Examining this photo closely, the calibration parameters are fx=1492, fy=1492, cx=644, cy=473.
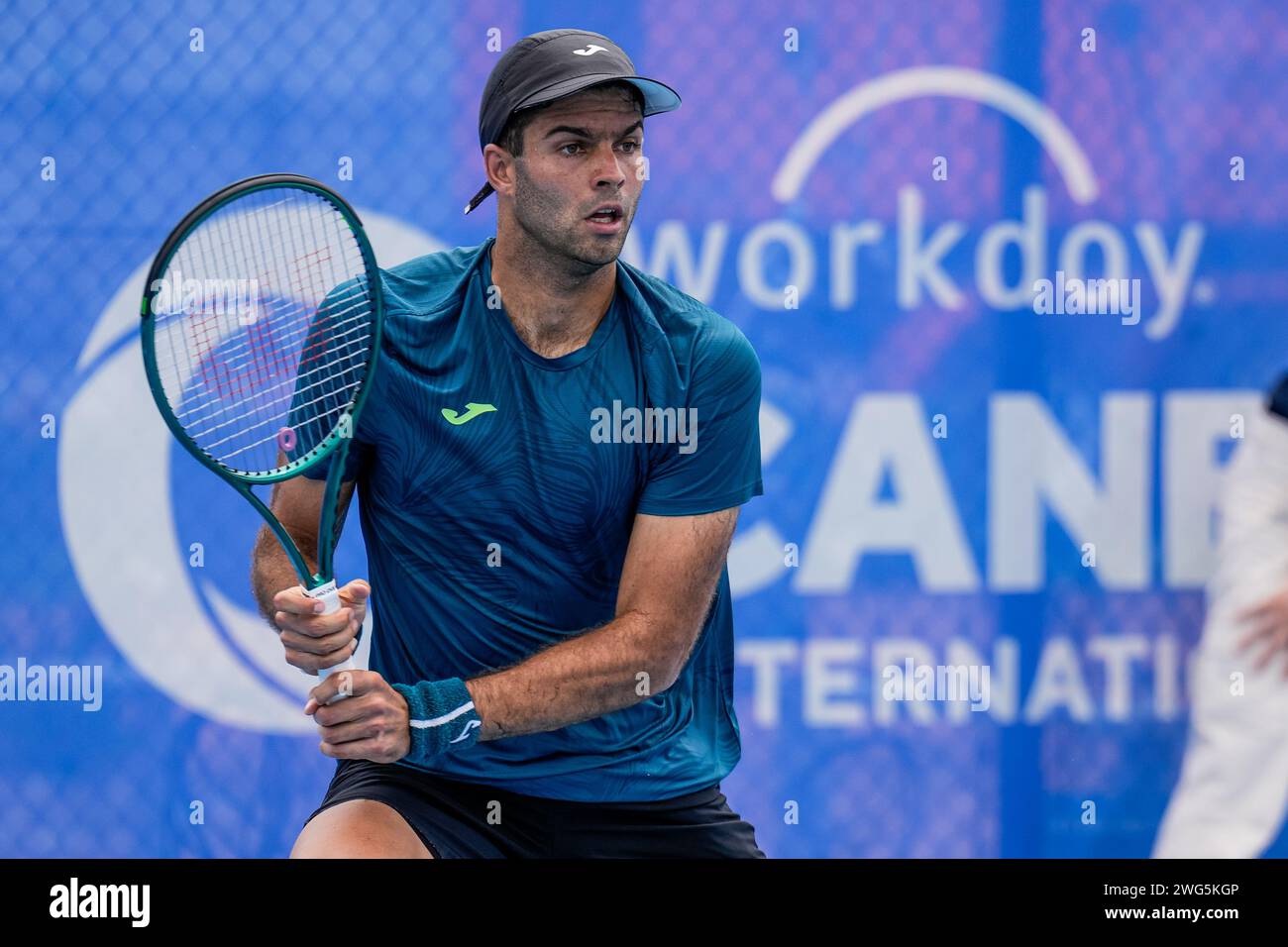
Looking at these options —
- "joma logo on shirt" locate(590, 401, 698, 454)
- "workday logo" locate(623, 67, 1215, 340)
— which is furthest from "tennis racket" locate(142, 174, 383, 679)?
"workday logo" locate(623, 67, 1215, 340)

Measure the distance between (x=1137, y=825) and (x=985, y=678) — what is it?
0.45 m

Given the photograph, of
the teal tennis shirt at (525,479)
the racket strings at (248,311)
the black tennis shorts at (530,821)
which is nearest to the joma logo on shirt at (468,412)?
the teal tennis shirt at (525,479)

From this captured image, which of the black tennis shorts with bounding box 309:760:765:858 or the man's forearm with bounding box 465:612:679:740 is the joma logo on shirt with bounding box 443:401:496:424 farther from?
the black tennis shorts with bounding box 309:760:765:858

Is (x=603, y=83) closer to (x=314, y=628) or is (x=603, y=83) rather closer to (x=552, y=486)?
(x=552, y=486)

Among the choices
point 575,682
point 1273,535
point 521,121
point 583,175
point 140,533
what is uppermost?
point 521,121

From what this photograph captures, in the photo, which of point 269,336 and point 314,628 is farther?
point 269,336

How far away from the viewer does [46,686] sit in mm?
3086

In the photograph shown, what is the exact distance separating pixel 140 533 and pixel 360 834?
49.2 inches

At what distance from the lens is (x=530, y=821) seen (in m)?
2.27

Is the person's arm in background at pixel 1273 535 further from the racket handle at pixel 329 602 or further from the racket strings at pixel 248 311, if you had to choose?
the racket handle at pixel 329 602

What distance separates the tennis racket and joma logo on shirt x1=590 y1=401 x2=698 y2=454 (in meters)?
0.36

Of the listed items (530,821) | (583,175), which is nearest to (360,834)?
(530,821)

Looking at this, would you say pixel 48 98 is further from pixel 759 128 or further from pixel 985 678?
pixel 985 678

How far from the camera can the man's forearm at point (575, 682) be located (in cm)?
212
